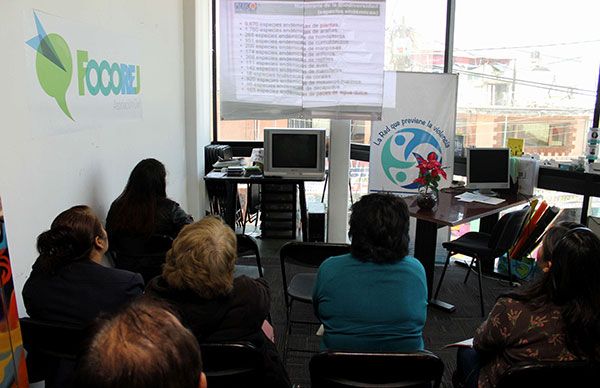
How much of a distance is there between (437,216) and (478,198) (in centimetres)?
72

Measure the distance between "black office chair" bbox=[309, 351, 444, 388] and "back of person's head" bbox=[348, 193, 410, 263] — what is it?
43cm

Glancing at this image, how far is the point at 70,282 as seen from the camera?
1.77 metres

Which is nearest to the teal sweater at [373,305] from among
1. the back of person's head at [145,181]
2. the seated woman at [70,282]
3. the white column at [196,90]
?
the seated woman at [70,282]

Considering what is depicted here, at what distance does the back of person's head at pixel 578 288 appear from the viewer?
159cm

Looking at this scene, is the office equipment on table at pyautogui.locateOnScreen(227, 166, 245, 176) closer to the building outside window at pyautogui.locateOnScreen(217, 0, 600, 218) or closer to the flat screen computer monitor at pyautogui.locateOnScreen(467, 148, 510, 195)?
the building outside window at pyautogui.locateOnScreen(217, 0, 600, 218)

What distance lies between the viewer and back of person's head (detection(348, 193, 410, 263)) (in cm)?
189

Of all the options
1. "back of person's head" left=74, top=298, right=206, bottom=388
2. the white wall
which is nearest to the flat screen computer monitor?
the white wall

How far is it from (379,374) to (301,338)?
5.64 feet

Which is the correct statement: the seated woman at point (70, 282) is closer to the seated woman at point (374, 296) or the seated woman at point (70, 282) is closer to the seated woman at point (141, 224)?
the seated woman at point (374, 296)

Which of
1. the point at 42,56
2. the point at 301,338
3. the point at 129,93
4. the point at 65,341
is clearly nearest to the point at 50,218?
the point at 42,56

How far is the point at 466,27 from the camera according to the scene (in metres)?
4.56

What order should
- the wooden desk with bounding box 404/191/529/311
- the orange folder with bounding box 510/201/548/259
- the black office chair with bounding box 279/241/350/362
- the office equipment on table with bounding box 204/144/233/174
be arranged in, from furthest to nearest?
the office equipment on table with bounding box 204/144/233/174
the orange folder with bounding box 510/201/548/259
the wooden desk with bounding box 404/191/529/311
the black office chair with bounding box 279/241/350/362

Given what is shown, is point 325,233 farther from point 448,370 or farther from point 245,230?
point 448,370

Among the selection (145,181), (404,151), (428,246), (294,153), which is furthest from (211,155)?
(428,246)
